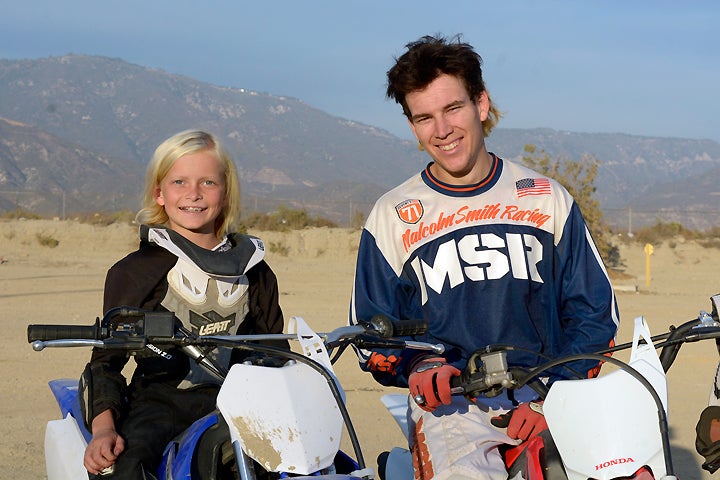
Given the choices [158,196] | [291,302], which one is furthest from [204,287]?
[291,302]

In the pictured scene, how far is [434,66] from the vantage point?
4.32m

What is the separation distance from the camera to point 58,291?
58.6 ft

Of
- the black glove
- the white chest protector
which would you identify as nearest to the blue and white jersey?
the white chest protector

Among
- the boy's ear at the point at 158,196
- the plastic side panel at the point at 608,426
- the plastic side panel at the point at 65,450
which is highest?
the boy's ear at the point at 158,196

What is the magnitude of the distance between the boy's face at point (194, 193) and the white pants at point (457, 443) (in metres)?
1.30

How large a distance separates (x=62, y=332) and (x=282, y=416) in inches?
30.2

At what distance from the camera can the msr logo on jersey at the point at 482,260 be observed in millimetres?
4191

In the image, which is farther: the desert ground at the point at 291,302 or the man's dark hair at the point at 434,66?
the desert ground at the point at 291,302

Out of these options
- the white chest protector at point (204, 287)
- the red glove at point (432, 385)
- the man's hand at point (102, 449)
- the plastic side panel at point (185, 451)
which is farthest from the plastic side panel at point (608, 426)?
the white chest protector at point (204, 287)

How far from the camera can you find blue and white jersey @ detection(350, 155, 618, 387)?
4.18m

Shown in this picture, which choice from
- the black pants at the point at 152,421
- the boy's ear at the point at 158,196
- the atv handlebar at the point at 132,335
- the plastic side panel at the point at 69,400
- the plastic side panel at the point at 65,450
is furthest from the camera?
the boy's ear at the point at 158,196

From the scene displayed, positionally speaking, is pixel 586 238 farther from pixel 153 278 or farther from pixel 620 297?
pixel 620 297

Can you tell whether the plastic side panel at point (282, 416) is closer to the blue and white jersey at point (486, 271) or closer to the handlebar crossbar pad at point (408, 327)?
the handlebar crossbar pad at point (408, 327)

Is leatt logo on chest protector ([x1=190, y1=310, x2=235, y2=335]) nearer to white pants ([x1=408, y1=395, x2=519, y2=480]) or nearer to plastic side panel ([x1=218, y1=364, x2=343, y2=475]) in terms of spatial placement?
white pants ([x1=408, y1=395, x2=519, y2=480])
